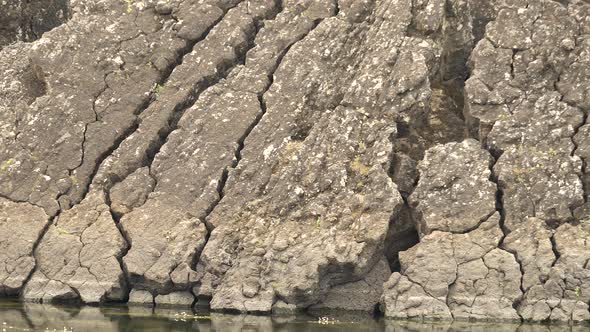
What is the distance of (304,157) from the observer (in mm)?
23594

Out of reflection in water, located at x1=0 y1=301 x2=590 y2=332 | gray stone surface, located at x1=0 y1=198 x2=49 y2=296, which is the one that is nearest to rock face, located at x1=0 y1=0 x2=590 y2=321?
gray stone surface, located at x1=0 y1=198 x2=49 y2=296

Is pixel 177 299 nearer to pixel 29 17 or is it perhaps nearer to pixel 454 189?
pixel 454 189

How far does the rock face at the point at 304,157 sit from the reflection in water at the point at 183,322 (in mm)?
471

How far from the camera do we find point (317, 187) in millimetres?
23266

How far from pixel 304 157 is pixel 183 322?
4.47 meters

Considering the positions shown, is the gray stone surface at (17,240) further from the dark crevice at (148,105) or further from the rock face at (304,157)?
the dark crevice at (148,105)

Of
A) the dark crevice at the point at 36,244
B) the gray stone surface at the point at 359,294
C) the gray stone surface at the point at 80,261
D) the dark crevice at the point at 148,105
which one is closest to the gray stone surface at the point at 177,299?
the gray stone surface at the point at 80,261

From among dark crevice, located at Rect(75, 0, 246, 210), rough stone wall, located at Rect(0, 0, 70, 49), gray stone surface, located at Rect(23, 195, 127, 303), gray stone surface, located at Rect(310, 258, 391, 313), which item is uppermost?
rough stone wall, located at Rect(0, 0, 70, 49)

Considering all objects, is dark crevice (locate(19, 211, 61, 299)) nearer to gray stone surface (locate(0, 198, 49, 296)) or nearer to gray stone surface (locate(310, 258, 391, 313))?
gray stone surface (locate(0, 198, 49, 296))

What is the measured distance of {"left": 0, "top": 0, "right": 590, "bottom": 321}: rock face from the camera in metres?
22.2

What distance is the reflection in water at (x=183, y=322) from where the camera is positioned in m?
20.3

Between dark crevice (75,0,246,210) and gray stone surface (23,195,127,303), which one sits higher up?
dark crevice (75,0,246,210)

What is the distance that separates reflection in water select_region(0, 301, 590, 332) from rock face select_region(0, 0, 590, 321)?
471 mm

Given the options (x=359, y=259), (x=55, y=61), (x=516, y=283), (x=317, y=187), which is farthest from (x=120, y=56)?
(x=516, y=283)
